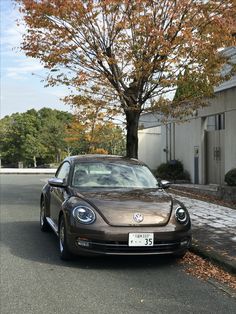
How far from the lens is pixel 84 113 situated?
20484 millimetres

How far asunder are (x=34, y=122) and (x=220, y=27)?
58004mm

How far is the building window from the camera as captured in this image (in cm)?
1888

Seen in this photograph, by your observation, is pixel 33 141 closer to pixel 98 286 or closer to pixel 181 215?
pixel 181 215

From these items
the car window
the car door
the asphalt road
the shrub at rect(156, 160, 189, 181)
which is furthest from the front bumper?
the shrub at rect(156, 160, 189, 181)

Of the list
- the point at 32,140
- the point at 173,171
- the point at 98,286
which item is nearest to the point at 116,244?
the point at 98,286

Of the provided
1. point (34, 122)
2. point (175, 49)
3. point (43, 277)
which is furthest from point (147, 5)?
point (34, 122)

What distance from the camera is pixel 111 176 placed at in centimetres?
772

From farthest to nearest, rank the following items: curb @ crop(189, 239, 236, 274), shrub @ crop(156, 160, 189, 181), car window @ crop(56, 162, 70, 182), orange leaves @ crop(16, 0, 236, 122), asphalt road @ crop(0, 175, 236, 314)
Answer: shrub @ crop(156, 160, 189, 181)
orange leaves @ crop(16, 0, 236, 122)
car window @ crop(56, 162, 70, 182)
curb @ crop(189, 239, 236, 274)
asphalt road @ crop(0, 175, 236, 314)

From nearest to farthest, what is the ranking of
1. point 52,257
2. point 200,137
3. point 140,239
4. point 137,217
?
point 140,239 < point 137,217 < point 52,257 < point 200,137

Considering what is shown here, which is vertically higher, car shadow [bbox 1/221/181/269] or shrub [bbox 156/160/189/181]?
shrub [bbox 156/160/189/181]

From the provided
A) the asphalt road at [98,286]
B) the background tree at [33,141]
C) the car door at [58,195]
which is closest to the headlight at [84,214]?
the asphalt road at [98,286]

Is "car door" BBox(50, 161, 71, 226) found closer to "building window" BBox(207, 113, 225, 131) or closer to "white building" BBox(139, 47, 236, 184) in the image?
"white building" BBox(139, 47, 236, 184)

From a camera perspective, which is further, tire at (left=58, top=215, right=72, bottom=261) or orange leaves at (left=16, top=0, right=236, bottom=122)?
orange leaves at (left=16, top=0, right=236, bottom=122)

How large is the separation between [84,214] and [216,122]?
46.0ft
